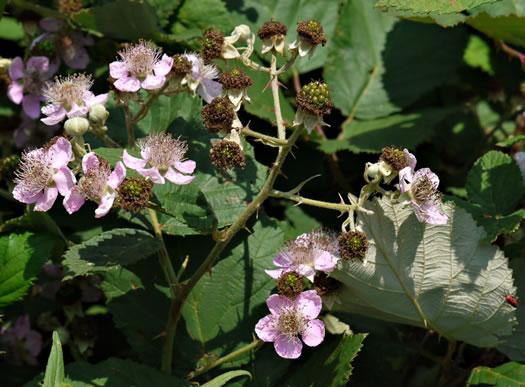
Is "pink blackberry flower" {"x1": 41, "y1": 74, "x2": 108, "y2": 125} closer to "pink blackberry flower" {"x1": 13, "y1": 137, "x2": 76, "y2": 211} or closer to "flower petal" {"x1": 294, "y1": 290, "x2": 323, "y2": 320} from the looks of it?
"pink blackberry flower" {"x1": 13, "y1": 137, "x2": 76, "y2": 211}

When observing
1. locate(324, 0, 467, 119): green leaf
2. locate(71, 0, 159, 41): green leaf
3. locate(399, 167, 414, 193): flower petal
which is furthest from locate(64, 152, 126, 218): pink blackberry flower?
locate(324, 0, 467, 119): green leaf

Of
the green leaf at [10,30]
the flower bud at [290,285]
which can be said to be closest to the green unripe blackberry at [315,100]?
the flower bud at [290,285]

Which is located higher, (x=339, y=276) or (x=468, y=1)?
(x=468, y=1)

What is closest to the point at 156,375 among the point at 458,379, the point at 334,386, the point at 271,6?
the point at 334,386

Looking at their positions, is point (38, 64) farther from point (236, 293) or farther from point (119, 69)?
point (236, 293)

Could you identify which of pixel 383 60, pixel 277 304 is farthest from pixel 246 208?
pixel 383 60

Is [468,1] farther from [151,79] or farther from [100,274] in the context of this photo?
[100,274]

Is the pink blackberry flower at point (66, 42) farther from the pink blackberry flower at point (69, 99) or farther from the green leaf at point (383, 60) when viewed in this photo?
the green leaf at point (383, 60)
